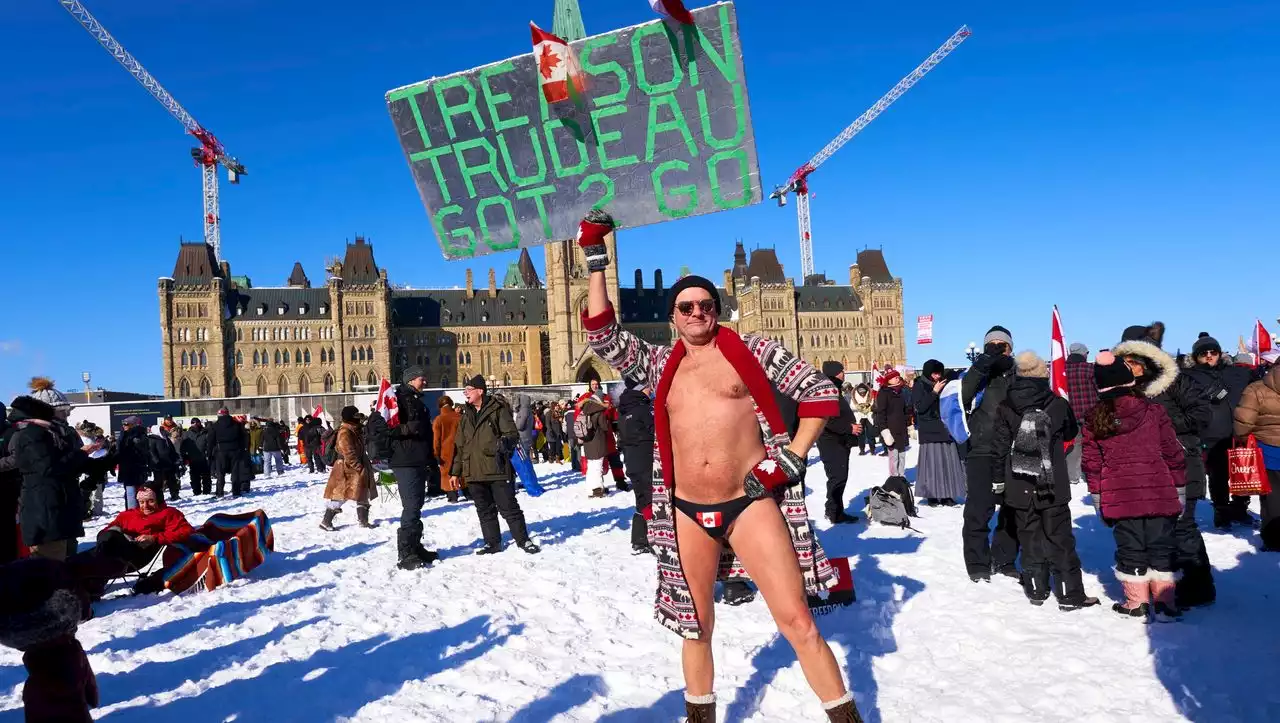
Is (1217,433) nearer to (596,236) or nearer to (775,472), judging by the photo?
(775,472)

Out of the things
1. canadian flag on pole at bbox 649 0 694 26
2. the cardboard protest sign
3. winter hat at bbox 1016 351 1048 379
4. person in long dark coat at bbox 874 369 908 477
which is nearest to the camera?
canadian flag on pole at bbox 649 0 694 26

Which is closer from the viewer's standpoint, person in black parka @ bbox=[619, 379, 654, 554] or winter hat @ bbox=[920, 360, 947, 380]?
person in black parka @ bbox=[619, 379, 654, 554]

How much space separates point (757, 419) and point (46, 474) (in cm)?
567

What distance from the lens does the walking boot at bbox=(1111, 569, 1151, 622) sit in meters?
5.11

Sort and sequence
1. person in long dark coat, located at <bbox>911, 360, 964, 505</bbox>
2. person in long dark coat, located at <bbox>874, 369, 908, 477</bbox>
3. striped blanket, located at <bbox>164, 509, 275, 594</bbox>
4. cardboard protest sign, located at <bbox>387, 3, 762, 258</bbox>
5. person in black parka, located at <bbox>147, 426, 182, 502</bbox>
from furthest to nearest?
1. person in black parka, located at <bbox>147, 426, 182, 502</bbox>
2. person in long dark coat, located at <bbox>874, 369, 908, 477</bbox>
3. person in long dark coat, located at <bbox>911, 360, 964, 505</bbox>
4. striped blanket, located at <bbox>164, 509, 275, 594</bbox>
5. cardboard protest sign, located at <bbox>387, 3, 762, 258</bbox>

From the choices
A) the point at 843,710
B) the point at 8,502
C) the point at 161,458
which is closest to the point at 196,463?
the point at 161,458

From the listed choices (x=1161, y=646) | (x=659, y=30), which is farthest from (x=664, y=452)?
(x=1161, y=646)

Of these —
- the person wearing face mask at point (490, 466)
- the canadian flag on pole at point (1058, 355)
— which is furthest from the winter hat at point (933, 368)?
the person wearing face mask at point (490, 466)

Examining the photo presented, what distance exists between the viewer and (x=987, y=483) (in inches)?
255

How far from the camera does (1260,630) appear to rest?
4.70 meters

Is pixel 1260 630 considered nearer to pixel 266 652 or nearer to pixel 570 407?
pixel 266 652

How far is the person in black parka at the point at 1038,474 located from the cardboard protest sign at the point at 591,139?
9.78 feet

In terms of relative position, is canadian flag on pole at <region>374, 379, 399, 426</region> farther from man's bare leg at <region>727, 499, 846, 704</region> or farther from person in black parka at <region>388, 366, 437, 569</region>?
man's bare leg at <region>727, 499, 846, 704</region>

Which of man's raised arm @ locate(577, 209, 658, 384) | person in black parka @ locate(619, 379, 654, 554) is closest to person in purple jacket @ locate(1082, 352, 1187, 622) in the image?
man's raised arm @ locate(577, 209, 658, 384)
